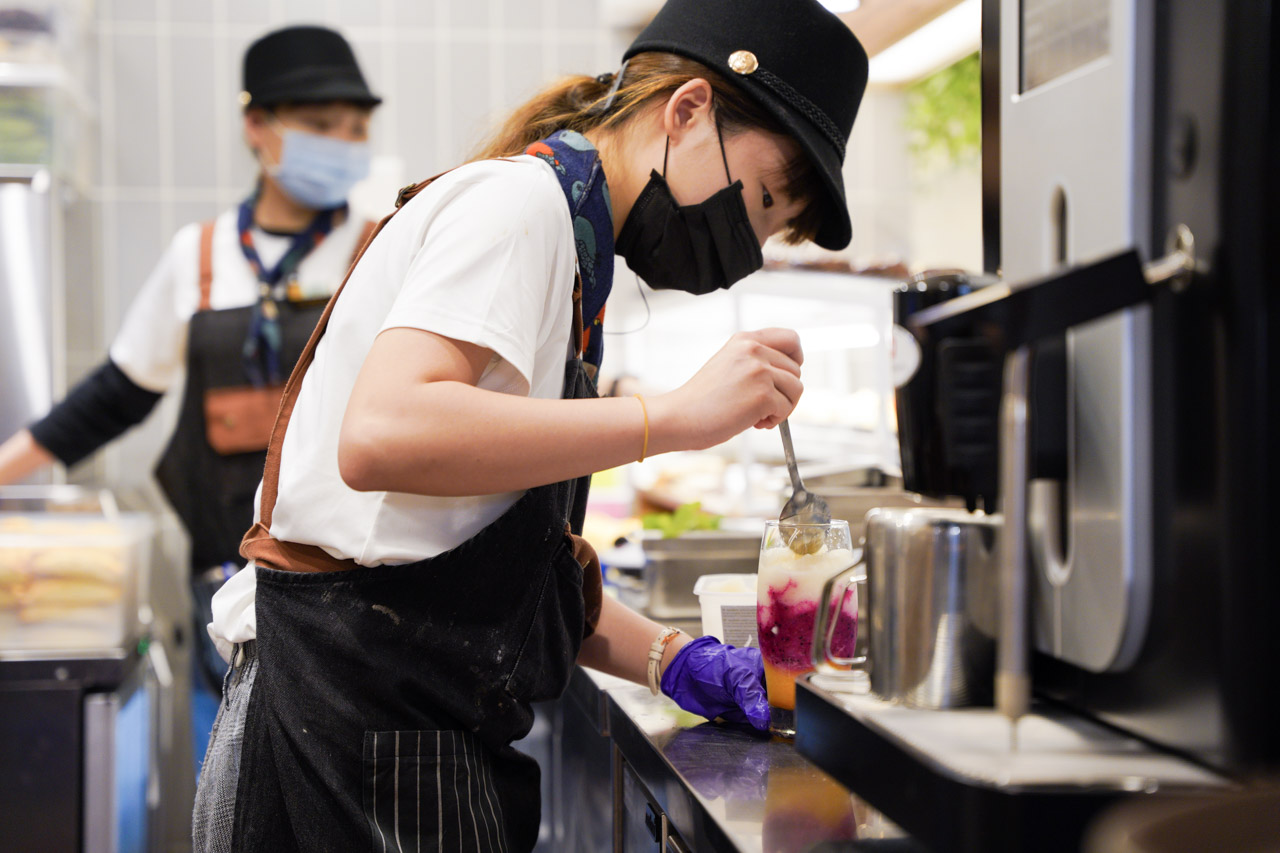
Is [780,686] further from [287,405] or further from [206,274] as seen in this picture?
[206,274]

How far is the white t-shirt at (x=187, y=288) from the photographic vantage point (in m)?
2.81

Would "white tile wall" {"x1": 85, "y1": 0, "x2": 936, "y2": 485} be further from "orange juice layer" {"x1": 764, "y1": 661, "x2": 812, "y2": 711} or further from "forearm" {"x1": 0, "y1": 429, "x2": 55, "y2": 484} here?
"orange juice layer" {"x1": 764, "y1": 661, "x2": 812, "y2": 711}

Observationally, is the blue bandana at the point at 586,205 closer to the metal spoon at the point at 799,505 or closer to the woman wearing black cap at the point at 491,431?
the woman wearing black cap at the point at 491,431

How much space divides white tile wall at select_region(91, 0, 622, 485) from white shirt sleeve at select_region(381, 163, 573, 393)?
115 inches

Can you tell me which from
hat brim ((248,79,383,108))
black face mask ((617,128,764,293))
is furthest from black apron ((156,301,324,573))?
black face mask ((617,128,764,293))

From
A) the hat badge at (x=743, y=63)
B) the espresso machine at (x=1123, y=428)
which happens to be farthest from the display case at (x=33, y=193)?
the espresso machine at (x=1123, y=428)

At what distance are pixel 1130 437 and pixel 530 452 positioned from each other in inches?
19.6

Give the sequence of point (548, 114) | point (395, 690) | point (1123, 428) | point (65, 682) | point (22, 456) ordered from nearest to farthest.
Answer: point (1123, 428)
point (395, 690)
point (548, 114)
point (65, 682)
point (22, 456)

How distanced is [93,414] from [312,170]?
32.5 inches

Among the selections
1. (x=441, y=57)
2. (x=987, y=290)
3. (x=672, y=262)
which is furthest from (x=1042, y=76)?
(x=441, y=57)

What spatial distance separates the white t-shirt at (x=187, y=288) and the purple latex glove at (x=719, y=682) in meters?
1.80

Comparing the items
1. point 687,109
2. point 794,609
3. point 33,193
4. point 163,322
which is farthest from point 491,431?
point 33,193

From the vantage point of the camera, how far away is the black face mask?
50.2 inches

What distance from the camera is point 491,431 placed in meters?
0.99
